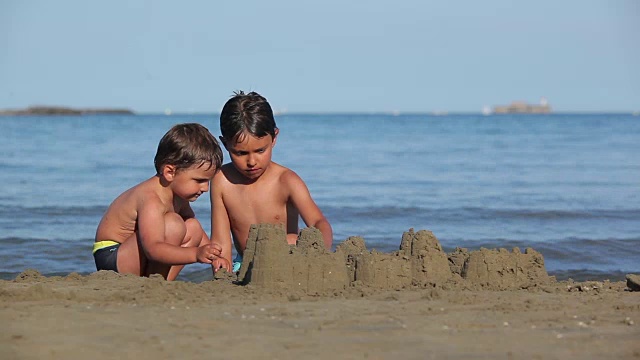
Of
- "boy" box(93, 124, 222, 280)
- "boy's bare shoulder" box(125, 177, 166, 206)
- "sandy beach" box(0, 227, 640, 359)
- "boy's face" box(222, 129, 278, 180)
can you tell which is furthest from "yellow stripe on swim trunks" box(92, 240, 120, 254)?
"boy's face" box(222, 129, 278, 180)

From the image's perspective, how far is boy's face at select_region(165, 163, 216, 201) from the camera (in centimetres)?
499

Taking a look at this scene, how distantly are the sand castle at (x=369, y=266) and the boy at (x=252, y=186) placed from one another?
2.46 ft

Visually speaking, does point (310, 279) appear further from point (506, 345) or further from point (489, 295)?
point (506, 345)

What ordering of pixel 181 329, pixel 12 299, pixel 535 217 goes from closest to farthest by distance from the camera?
1. pixel 181 329
2. pixel 12 299
3. pixel 535 217

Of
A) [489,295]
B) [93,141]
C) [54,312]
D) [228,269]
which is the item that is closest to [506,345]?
[489,295]

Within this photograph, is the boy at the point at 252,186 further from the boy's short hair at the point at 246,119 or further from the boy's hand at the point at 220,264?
the boy's hand at the point at 220,264

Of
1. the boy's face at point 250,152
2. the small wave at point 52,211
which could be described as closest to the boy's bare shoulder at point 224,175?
the boy's face at point 250,152

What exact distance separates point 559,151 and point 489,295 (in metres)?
A: 17.8

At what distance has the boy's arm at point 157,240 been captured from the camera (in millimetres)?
4793

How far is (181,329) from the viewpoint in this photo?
3.22 meters

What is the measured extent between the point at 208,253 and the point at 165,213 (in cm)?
46

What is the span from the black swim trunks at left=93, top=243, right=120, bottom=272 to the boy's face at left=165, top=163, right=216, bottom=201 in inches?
21.7

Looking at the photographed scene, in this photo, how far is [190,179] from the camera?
5.00 m

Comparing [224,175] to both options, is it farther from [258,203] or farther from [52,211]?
[52,211]
